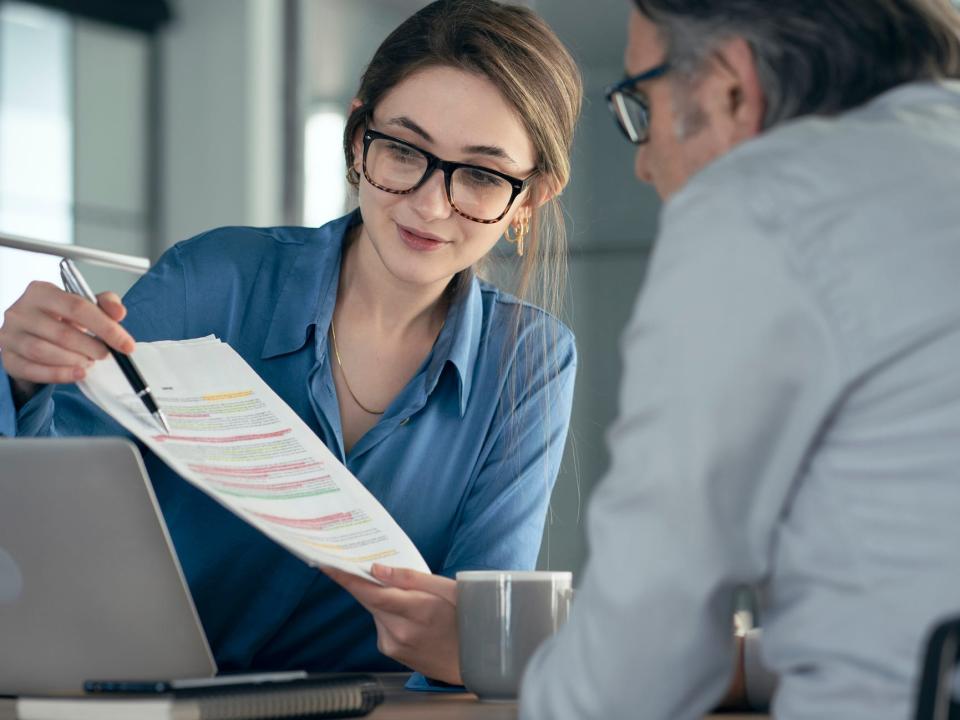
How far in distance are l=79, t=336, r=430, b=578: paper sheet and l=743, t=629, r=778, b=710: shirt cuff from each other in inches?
13.4

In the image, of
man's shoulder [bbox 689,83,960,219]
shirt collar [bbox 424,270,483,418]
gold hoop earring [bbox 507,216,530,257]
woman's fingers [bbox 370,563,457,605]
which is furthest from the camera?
gold hoop earring [bbox 507,216,530,257]

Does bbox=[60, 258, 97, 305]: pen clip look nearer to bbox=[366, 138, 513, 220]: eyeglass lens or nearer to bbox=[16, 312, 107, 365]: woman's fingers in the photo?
bbox=[16, 312, 107, 365]: woman's fingers

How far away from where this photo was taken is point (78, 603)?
1.12 meters

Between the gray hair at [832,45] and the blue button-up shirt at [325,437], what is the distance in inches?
33.6

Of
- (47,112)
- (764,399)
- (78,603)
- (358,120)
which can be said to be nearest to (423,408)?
(358,120)

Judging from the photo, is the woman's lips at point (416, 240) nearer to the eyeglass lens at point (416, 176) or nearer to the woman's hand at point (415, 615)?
the eyeglass lens at point (416, 176)

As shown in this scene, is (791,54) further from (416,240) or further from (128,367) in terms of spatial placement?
(416,240)

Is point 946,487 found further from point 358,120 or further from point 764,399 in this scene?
point 358,120

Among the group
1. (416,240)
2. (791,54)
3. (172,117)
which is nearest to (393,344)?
(416,240)

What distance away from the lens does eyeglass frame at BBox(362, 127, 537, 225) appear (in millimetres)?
1671

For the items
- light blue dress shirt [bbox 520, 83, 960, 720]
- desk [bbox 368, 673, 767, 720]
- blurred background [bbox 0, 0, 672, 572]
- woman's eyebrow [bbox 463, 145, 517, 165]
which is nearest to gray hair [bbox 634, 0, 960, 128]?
light blue dress shirt [bbox 520, 83, 960, 720]

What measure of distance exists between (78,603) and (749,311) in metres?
0.71

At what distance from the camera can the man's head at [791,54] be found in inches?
34.7

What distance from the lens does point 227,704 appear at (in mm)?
963
